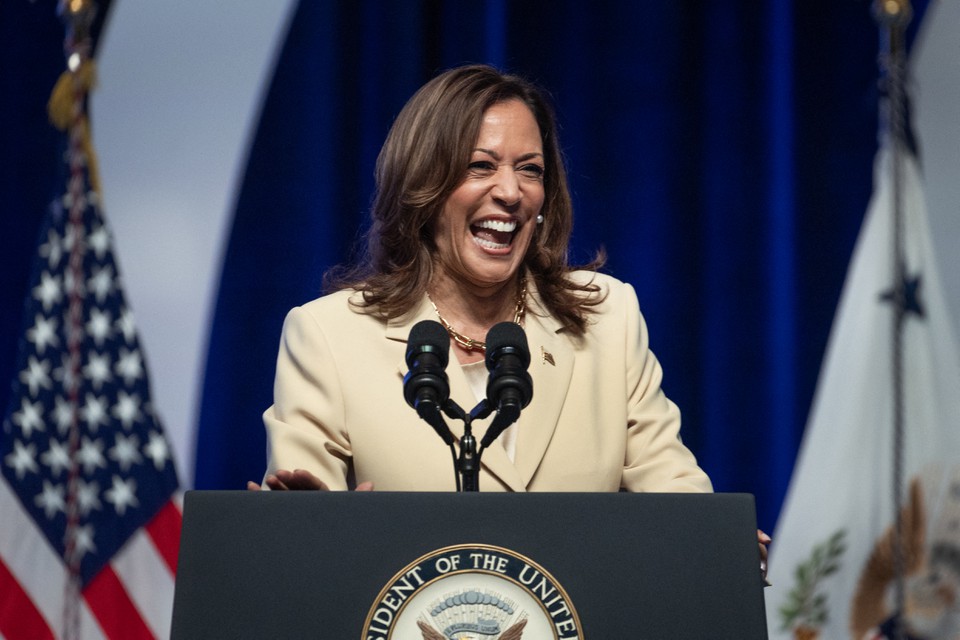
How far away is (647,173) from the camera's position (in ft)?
11.8

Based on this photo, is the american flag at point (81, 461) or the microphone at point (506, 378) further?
the american flag at point (81, 461)

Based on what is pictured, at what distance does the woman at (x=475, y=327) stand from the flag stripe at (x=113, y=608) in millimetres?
1490

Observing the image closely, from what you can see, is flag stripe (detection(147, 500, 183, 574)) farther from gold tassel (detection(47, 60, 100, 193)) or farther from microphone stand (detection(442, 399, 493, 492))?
microphone stand (detection(442, 399, 493, 492))

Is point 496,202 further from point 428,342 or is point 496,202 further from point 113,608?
point 113,608

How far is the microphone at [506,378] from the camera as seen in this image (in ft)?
4.39

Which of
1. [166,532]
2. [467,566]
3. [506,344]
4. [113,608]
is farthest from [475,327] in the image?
[113,608]

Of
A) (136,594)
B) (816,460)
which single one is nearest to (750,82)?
(816,460)

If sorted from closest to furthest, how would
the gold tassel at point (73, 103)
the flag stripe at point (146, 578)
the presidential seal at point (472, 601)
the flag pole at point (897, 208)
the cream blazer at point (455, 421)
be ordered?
the presidential seal at point (472, 601) < the cream blazer at point (455, 421) < the flag pole at point (897, 208) < the flag stripe at point (146, 578) < the gold tassel at point (73, 103)

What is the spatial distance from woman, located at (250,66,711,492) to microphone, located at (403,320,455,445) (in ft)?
1.55

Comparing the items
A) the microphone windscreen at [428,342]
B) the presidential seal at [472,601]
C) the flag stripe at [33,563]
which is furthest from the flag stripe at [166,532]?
the presidential seal at [472,601]

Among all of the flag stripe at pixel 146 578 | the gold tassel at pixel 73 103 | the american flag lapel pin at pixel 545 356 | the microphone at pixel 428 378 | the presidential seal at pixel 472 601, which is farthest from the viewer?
the gold tassel at pixel 73 103

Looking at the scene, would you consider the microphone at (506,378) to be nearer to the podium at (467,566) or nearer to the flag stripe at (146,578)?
the podium at (467,566)

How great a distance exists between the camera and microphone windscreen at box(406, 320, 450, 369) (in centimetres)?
138

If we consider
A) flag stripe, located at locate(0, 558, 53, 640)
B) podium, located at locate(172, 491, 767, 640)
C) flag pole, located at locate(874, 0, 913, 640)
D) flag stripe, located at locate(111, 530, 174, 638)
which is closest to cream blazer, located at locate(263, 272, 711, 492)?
podium, located at locate(172, 491, 767, 640)
